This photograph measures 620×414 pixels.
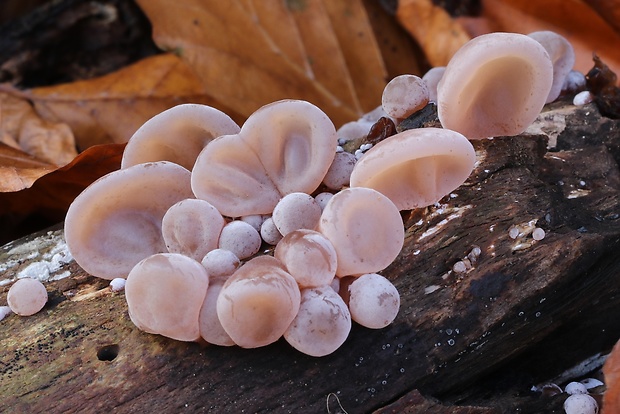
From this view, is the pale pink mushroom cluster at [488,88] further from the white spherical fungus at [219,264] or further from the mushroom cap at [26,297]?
the mushroom cap at [26,297]

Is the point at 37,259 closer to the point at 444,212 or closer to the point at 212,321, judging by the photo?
the point at 212,321

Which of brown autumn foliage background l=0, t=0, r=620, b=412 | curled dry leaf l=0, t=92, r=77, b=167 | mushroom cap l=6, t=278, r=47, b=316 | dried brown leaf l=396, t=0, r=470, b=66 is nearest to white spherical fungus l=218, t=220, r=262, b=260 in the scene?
mushroom cap l=6, t=278, r=47, b=316

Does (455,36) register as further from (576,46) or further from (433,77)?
(433,77)

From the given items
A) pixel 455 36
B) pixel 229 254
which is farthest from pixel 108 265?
pixel 455 36

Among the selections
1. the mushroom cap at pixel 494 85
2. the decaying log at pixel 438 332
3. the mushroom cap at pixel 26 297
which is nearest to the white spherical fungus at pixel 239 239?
the decaying log at pixel 438 332

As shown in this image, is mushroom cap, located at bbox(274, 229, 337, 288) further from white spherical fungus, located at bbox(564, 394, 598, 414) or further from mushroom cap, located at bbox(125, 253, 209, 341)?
white spherical fungus, located at bbox(564, 394, 598, 414)

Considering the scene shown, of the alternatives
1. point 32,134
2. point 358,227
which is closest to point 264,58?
point 32,134

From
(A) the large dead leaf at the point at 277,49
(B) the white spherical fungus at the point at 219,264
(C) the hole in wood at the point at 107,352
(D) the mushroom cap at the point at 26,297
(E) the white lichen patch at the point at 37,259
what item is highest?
(B) the white spherical fungus at the point at 219,264
